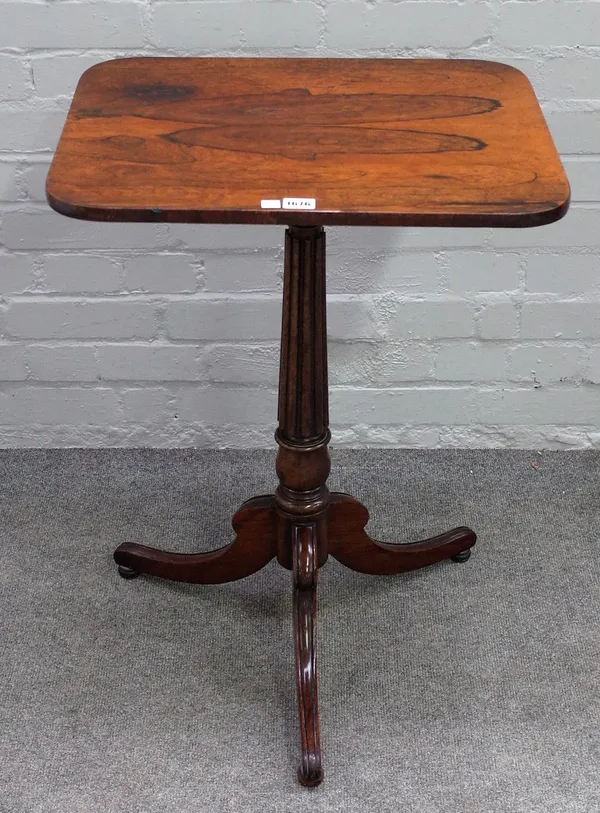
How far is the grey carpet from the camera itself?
58.9 inches

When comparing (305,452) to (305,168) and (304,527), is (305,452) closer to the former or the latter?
(304,527)

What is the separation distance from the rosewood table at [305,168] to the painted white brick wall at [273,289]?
0.85ft

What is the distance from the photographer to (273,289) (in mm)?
1911

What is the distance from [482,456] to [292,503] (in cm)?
62

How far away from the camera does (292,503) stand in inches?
64.1

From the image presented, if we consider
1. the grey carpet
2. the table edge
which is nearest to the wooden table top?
the table edge

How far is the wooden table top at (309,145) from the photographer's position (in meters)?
1.12

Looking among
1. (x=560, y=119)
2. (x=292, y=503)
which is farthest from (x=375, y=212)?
(x=560, y=119)

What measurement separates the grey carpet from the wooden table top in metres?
0.81

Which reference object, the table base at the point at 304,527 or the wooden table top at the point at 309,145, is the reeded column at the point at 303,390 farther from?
the wooden table top at the point at 309,145

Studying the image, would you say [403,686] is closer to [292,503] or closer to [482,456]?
[292,503]

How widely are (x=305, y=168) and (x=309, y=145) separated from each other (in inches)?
2.7

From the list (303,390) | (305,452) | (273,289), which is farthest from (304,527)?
(273,289)

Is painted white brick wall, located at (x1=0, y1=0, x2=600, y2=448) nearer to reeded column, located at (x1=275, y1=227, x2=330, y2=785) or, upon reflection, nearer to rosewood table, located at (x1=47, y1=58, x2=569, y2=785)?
rosewood table, located at (x1=47, y1=58, x2=569, y2=785)
